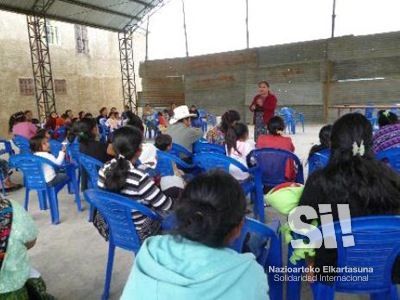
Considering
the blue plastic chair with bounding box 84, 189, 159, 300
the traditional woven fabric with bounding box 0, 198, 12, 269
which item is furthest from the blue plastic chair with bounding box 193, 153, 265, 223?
the traditional woven fabric with bounding box 0, 198, 12, 269

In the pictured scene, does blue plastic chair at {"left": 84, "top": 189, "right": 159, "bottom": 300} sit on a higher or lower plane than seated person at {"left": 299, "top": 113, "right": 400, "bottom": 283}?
lower

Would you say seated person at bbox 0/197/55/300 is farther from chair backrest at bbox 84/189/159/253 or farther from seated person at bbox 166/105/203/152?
seated person at bbox 166/105/203/152

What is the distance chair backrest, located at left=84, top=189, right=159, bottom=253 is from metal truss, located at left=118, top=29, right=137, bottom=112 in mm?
13972

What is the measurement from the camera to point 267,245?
146 centimetres

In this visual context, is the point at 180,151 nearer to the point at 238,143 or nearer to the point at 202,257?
the point at 238,143

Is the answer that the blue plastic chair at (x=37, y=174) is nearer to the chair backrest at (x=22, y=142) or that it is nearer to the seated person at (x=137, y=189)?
the seated person at (x=137, y=189)

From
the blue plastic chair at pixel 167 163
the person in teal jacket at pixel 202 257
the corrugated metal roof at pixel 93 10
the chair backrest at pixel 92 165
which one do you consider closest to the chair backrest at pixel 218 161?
the blue plastic chair at pixel 167 163

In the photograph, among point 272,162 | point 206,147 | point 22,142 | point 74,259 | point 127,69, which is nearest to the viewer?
point 74,259

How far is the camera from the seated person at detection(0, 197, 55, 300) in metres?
1.45

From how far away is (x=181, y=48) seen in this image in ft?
51.2

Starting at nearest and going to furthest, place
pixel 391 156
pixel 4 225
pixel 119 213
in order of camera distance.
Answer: pixel 4 225 → pixel 119 213 → pixel 391 156

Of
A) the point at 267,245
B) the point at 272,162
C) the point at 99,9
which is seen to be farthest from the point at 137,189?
the point at 99,9

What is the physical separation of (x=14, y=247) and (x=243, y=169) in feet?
5.73

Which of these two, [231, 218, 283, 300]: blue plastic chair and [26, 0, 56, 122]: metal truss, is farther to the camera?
[26, 0, 56, 122]: metal truss
